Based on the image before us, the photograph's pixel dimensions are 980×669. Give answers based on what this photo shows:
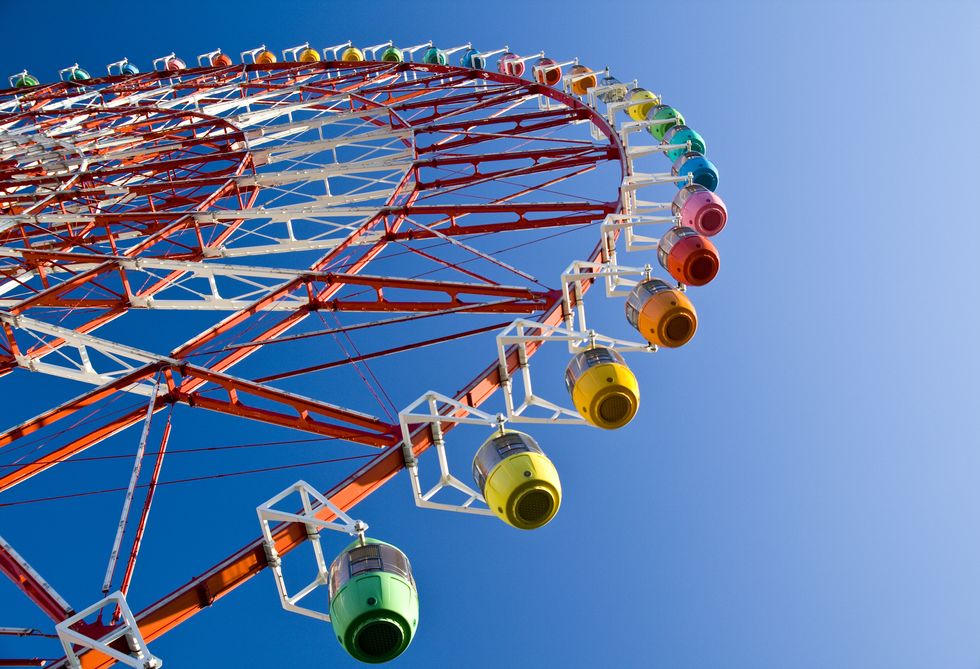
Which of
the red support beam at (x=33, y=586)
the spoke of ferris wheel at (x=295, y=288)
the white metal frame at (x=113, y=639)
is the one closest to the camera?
the white metal frame at (x=113, y=639)

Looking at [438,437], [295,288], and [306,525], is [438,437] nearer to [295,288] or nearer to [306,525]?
[306,525]

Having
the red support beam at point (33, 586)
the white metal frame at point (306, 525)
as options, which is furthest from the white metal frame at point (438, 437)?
the red support beam at point (33, 586)

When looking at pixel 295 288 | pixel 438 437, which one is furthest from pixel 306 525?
pixel 295 288

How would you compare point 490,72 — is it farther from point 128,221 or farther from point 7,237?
point 7,237

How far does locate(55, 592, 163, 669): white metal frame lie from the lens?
685 cm

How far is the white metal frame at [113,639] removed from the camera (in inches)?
270

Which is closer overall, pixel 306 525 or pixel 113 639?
pixel 113 639

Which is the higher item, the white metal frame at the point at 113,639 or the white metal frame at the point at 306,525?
the white metal frame at the point at 306,525

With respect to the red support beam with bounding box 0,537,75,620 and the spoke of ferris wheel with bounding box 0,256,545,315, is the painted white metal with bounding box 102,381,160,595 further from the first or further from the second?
the spoke of ferris wheel with bounding box 0,256,545,315

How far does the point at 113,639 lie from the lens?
6938mm

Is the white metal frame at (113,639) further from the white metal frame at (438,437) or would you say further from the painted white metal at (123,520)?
the white metal frame at (438,437)

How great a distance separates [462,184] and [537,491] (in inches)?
445

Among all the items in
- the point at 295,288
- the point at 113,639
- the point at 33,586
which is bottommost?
the point at 113,639

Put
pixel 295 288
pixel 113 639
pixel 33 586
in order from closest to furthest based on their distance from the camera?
pixel 113 639, pixel 33 586, pixel 295 288
